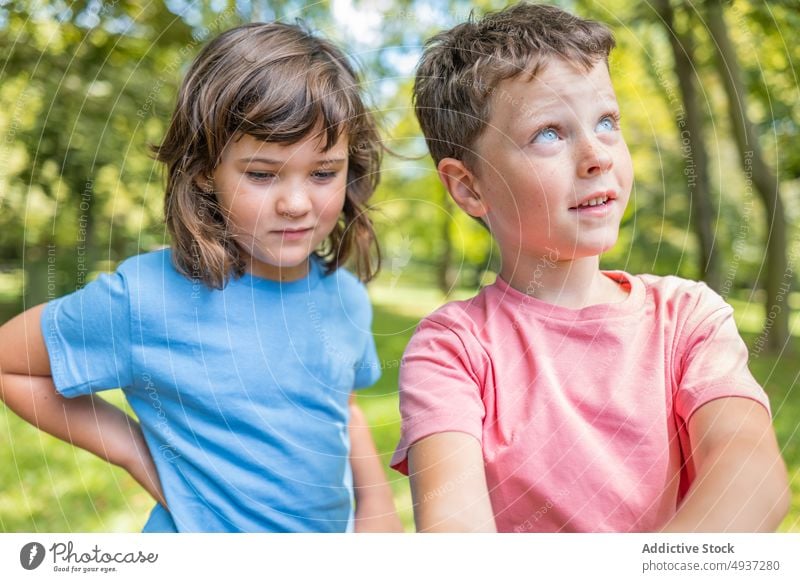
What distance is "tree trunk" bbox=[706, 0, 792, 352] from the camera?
1.12 metres

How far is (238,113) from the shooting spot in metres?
0.76

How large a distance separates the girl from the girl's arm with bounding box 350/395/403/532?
10 mm

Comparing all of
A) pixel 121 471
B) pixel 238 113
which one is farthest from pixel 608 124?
pixel 121 471

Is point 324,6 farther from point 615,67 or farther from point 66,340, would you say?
point 66,340

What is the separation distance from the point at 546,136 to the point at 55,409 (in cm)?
52

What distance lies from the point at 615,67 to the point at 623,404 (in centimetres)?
34

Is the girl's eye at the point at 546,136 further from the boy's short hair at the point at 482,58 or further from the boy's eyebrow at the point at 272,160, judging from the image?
the boy's eyebrow at the point at 272,160

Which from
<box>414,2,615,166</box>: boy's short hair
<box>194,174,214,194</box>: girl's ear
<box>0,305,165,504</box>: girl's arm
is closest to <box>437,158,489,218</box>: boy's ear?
<box>414,2,615,166</box>: boy's short hair

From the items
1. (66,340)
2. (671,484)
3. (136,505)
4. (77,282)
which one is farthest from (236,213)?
(136,505)

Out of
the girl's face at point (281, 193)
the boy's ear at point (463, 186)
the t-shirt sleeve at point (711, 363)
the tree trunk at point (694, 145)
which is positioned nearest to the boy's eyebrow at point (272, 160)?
the girl's face at point (281, 193)

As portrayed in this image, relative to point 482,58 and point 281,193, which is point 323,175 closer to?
point 281,193

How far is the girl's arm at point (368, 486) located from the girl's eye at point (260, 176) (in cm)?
26

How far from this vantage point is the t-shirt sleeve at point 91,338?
0.76m

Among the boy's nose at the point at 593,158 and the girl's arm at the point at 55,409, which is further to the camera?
the girl's arm at the point at 55,409
